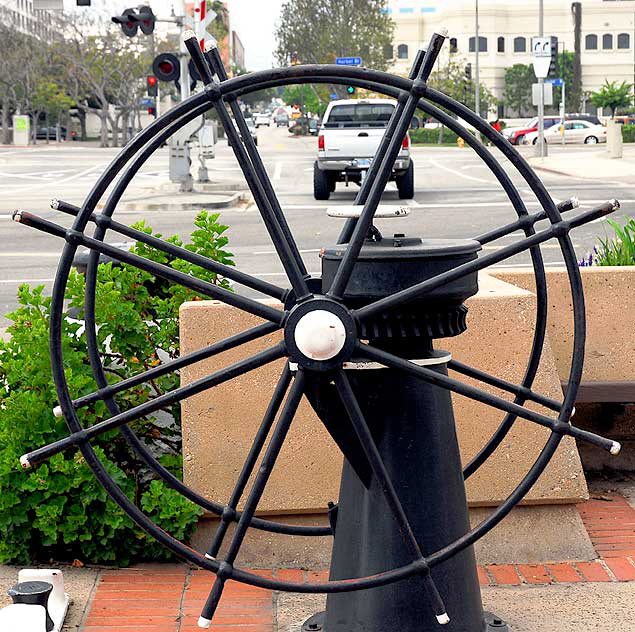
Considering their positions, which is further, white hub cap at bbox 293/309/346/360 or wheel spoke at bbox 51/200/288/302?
wheel spoke at bbox 51/200/288/302

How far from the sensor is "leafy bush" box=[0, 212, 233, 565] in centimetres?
401

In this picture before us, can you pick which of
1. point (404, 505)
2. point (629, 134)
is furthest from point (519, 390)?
point (629, 134)

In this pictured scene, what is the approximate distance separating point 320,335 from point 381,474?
396mm

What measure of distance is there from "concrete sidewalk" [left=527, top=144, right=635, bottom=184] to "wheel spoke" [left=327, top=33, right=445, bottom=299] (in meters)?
24.3

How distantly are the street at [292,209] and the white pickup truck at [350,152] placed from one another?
40 centimetres

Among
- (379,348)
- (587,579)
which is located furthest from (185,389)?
(587,579)

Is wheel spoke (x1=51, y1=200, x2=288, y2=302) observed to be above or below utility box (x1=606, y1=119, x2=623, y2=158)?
below

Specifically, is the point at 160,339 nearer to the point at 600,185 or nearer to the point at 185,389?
the point at 185,389

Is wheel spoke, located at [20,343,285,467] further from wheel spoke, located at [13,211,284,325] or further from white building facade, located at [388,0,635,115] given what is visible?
white building facade, located at [388,0,635,115]

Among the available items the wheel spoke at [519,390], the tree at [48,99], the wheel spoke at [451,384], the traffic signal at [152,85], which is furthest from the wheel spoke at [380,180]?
the tree at [48,99]

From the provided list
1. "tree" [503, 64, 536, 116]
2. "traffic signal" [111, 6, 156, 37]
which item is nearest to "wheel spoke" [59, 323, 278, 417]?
"traffic signal" [111, 6, 156, 37]

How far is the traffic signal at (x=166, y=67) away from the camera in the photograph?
861 inches

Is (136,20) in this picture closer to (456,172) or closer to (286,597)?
(456,172)

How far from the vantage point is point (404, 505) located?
311 cm
